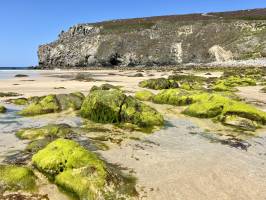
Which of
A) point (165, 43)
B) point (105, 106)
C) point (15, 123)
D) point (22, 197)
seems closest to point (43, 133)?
point (15, 123)

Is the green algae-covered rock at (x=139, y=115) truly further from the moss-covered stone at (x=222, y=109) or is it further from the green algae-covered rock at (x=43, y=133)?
the green algae-covered rock at (x=43, y=133)

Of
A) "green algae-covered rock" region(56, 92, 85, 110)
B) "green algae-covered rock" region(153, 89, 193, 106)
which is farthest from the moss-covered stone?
"green algae-covered rock" region(56, 92, 85, 110)

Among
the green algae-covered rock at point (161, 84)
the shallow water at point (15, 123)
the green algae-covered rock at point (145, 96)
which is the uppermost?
the shallow water at point (15, 123)

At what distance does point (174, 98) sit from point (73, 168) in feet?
38.6

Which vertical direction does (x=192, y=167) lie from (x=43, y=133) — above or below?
below

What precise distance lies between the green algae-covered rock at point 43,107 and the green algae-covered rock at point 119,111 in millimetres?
2610

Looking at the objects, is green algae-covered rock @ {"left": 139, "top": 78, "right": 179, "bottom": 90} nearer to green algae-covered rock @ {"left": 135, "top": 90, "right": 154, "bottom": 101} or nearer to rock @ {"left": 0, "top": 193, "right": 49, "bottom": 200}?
green algae-covered rock @ {"left": 135, "top": 90, "right": 154, "bottom": 101}

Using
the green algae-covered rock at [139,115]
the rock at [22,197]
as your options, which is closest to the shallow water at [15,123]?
the green algae-covered rock at [139,115]

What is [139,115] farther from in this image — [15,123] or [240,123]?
[15,123]

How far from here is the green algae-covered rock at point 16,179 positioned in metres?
7.65

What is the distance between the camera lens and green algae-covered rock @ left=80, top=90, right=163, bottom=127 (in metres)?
14.2

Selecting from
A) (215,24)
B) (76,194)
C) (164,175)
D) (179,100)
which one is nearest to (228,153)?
(164,175)

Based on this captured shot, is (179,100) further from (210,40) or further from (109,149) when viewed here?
(210,40)

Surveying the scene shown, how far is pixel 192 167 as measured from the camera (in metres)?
9.24
